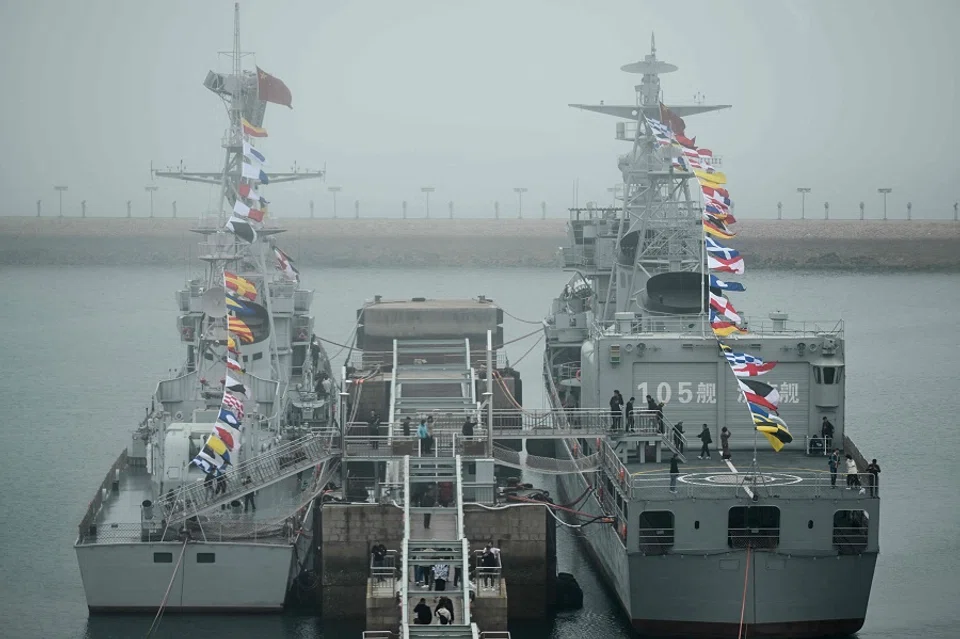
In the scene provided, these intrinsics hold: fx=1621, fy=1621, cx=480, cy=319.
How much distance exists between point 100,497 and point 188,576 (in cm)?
485

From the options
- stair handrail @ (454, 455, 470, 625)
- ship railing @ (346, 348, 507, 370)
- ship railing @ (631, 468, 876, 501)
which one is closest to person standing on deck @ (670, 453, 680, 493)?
ship railing @ (631, 468, 876, 501)

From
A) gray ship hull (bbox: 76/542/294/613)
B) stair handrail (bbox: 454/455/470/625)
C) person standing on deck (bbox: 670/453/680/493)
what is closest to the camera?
stair handrail (bbox: 454/455/470/625)

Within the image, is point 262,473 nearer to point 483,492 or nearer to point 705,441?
point 483,492

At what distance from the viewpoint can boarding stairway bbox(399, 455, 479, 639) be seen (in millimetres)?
30969

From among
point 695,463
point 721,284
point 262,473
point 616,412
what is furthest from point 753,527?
point 262,473

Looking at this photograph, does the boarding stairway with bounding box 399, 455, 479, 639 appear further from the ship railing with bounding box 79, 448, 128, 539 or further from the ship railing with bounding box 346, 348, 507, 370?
the ship railing with bounding box 346, 348, 507, 370

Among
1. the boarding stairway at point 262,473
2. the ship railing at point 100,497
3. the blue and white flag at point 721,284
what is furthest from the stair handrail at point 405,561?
the blue and white flag at point 721,284

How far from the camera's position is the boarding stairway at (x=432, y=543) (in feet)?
102

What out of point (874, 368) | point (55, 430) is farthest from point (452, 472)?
point (874, 368)

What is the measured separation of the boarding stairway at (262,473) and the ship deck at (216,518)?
38cm

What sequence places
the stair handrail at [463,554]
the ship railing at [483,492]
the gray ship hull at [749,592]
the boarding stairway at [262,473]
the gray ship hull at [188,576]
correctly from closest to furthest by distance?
the stair handrail at [463,554] < the gray ship hull at [749,592] < the gray ship hull at [188,576] < the boarding stairway at [262,473] < the ship railing at [483,492]

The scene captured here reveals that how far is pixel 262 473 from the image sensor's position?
127 feet

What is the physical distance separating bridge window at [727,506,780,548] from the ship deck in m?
10.1

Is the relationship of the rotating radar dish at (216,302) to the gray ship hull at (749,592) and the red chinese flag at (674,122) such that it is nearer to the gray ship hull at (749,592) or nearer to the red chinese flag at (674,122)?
the gray ship hull at (749,592)
